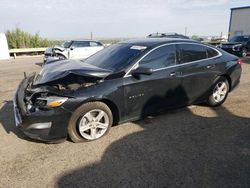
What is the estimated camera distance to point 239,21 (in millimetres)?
31531

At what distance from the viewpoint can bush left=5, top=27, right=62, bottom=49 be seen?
21578mm

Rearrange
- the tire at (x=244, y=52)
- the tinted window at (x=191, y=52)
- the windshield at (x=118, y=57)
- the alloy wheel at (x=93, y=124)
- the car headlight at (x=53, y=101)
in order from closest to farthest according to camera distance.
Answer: the car headlight at (x=53, y=101)
the alloy wheel at (x=93, y=124)
the windshield at (x=118, y=57)
the tinted window at (x=191, y=52)
the tire at (x=244, y=52)

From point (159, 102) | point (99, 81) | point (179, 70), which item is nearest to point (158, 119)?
point (159, 102)

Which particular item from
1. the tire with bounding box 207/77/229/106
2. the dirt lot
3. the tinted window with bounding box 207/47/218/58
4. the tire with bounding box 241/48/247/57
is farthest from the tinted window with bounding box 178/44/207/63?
the tire with bounding box 241/48/247/57

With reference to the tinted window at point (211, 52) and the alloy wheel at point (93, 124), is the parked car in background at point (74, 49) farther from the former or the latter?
the alloy wheel at point (93, 124)

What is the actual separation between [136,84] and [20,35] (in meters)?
21.5

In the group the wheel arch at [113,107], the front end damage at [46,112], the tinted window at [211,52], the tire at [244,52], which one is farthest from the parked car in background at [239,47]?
the front end damage at [46,112]

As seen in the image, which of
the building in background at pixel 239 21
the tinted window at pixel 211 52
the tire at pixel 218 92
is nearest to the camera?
the tinted window at pixel 211 52

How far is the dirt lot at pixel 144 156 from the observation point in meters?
2.79

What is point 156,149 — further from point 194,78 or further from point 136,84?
point 194,78

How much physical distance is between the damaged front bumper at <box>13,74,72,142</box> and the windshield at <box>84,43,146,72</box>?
119 centimetres

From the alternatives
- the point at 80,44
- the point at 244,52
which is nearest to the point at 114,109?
the point at 80,44

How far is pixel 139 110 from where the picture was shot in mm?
4082

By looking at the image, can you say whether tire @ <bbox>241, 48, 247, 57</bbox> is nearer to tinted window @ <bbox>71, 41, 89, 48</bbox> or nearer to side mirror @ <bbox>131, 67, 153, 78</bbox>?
tinted window @ <bbox>71, 41, 89, 48</bbox>
